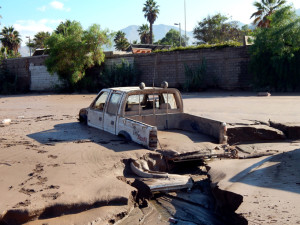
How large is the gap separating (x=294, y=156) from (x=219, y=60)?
17260 millimetres

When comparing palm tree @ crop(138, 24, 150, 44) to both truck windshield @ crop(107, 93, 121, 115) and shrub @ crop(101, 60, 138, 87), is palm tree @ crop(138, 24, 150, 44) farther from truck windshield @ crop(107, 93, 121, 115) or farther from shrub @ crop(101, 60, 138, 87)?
truck windshield @ crop(107, 93, 121, 115)

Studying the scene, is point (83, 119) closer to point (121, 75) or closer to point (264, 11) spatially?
point (121, 75)

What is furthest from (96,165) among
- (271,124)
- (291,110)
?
(291,110)

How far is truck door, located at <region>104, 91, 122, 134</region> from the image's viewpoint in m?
8.43

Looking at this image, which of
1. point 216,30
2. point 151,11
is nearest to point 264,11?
point 216,30

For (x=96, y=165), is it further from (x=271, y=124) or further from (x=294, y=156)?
(x=271, y=124)

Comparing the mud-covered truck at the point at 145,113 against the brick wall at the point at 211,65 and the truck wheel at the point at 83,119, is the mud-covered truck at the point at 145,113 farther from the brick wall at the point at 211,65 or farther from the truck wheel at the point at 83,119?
the brick wall at the point at 211,65

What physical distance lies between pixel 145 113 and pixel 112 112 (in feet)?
2.57

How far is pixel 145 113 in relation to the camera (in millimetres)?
8664

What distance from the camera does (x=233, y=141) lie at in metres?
9.70

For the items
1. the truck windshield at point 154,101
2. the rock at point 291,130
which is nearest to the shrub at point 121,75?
the rock at point 291,130

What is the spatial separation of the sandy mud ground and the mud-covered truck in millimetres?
303

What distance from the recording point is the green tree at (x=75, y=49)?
86.1 feet

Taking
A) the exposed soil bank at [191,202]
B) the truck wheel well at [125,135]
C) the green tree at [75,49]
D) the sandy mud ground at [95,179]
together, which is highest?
the green tree at [75,49]
